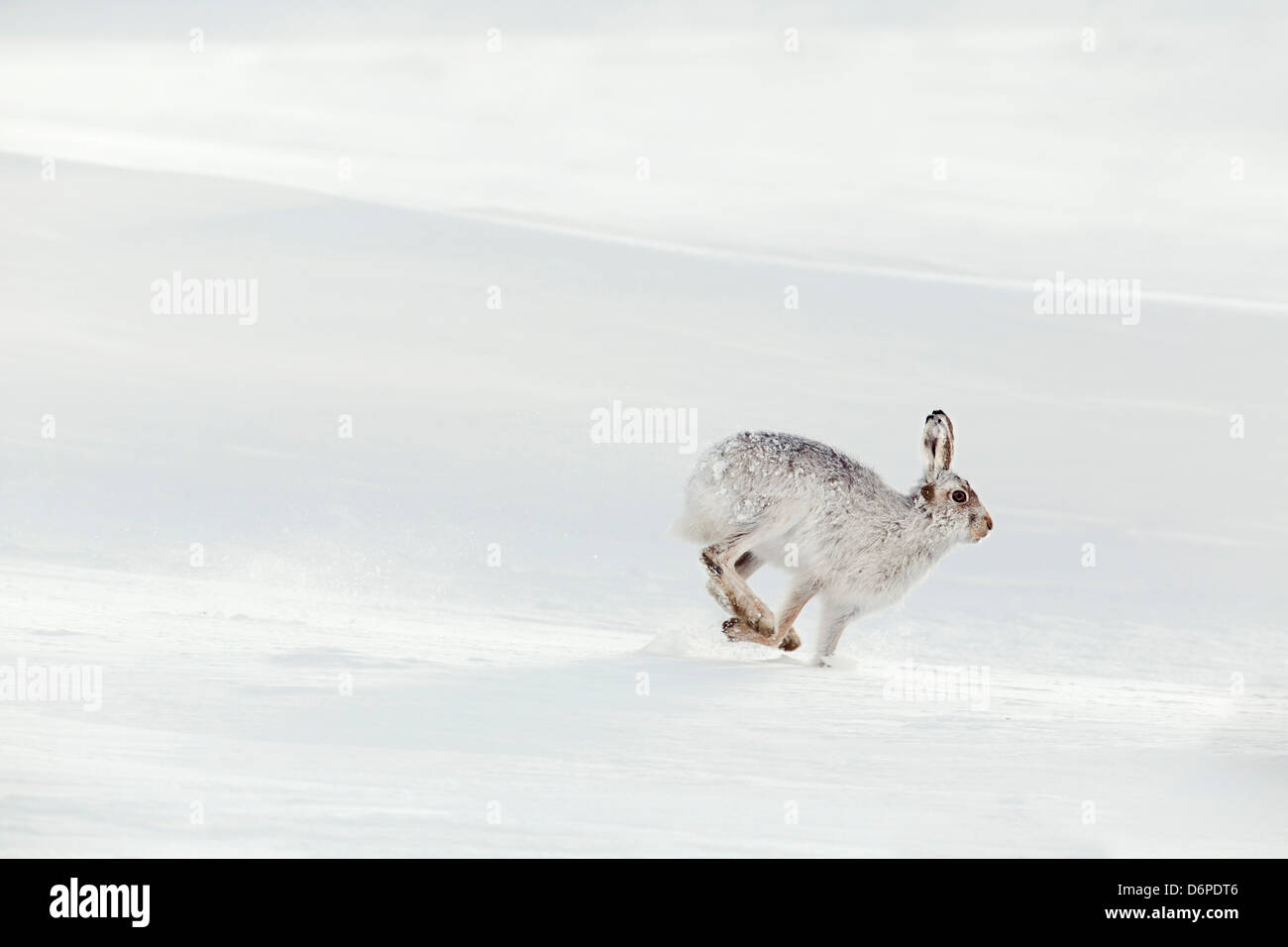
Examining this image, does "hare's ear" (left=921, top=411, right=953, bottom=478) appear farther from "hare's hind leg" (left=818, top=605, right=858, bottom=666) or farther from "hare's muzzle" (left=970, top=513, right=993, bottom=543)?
"hare's hind leg" (left=818, top=605, right=858, bottom=666)

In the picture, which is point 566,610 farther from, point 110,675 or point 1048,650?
point 110,675

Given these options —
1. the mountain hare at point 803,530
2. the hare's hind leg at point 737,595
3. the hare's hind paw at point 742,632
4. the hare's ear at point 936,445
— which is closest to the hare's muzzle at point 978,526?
the mountain hare at point 803,530

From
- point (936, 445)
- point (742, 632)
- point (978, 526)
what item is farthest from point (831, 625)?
point (936, 445)

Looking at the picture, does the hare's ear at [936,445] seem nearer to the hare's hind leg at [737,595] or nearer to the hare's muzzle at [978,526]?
the hare's muzzle at [978,526]

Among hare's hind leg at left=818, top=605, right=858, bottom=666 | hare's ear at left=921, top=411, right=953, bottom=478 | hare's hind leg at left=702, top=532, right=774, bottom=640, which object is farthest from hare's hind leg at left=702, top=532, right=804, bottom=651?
hare's ear at left=921, top=411, right=953, bottom=478

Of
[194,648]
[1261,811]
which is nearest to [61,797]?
[194,648]
